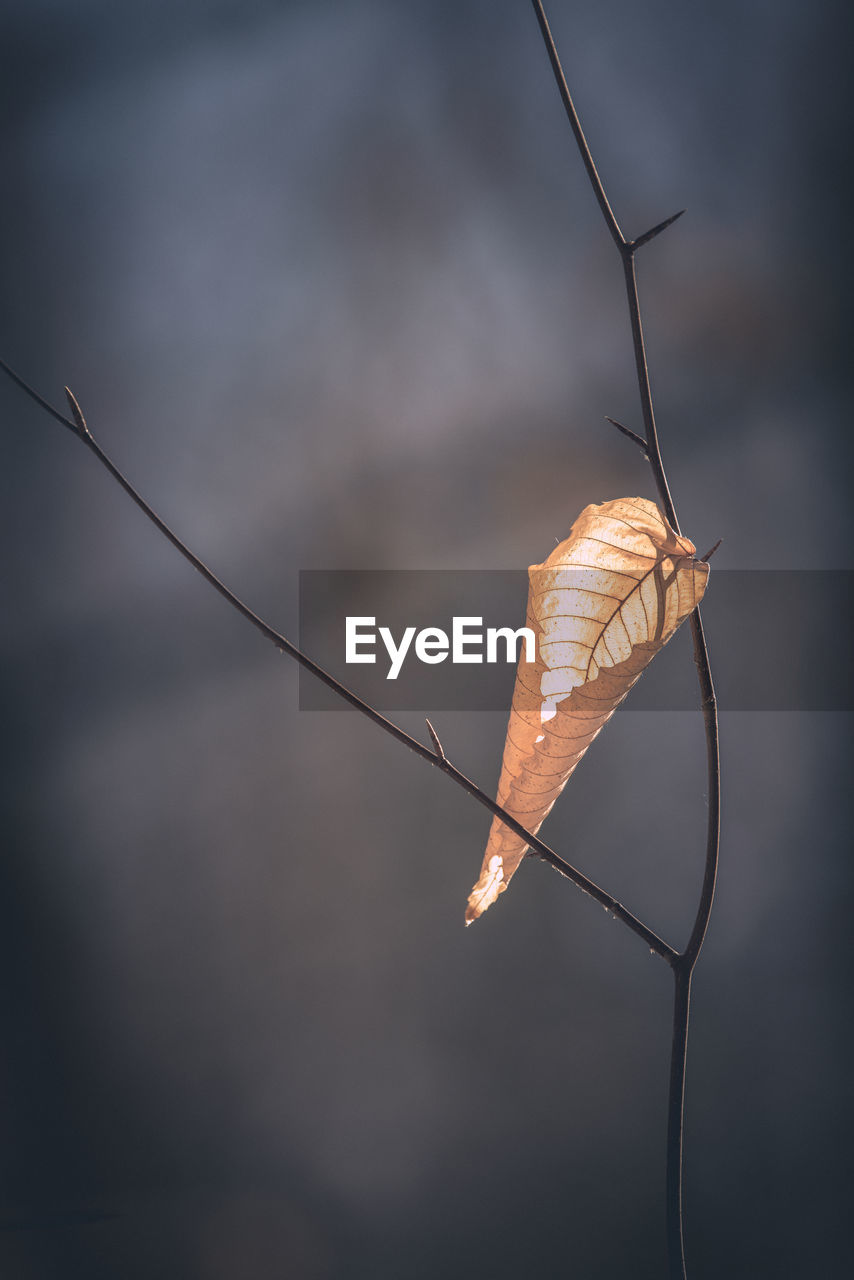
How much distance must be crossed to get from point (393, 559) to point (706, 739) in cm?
44

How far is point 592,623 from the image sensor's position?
228 mm

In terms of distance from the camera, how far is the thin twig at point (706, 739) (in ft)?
0.69

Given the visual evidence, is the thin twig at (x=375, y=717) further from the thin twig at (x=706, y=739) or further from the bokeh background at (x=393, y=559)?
the bokeh background at (x=393, y=559)

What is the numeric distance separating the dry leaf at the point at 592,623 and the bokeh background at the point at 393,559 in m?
0.41

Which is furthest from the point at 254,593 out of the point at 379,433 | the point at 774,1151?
the point at 774,1151

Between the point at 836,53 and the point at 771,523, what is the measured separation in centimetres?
43

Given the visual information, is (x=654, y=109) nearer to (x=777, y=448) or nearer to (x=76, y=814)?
(x=777, y=448)

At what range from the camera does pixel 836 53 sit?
65 cm

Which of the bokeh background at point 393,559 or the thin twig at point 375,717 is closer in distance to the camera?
the thin twig at point 375,717
